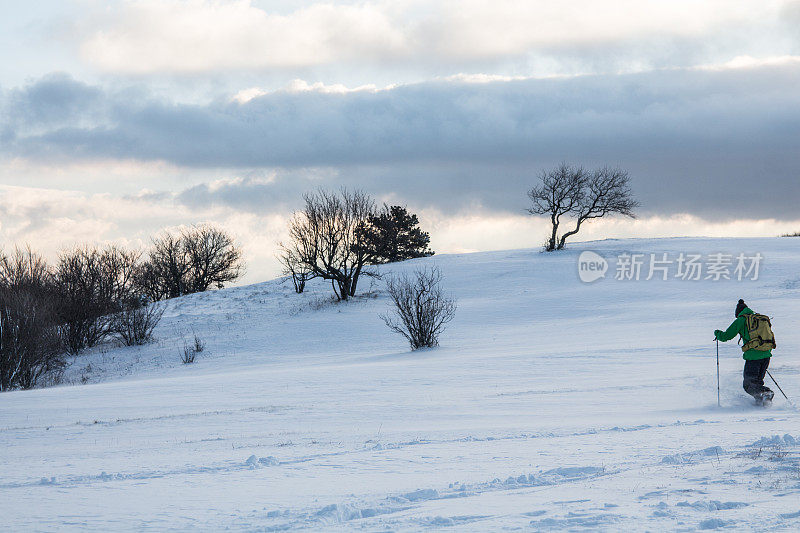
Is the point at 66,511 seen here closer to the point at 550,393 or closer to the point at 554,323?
the point at 550,393

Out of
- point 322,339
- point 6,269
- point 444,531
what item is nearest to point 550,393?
point 444,531

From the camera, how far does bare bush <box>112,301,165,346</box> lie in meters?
35.0

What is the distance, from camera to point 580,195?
54031 mm

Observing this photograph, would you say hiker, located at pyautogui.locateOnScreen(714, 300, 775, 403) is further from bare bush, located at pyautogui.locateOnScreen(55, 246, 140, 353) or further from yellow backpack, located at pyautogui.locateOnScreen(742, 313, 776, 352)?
bare bush, located at pyautogui.locateOnScreen(55, 246, 140, 353)

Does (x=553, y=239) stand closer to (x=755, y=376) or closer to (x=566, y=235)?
(x=566, y=235)

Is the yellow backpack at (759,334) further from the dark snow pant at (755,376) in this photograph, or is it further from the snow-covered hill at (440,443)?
the snow-covered hill at (440,443)

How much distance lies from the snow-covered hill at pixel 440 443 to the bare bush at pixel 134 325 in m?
10.2

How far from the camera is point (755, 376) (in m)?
12.2

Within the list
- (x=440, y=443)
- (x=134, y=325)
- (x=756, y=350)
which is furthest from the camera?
(x=134, y=325)

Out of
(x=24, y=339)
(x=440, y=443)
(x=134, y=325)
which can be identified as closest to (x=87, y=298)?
(x=134, y=325)

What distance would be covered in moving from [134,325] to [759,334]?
96.7ft

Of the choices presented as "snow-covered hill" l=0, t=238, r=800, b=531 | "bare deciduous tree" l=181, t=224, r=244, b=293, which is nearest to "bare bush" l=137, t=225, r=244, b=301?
"bare deciduous tree" l=181, t=224, r=244, b=293

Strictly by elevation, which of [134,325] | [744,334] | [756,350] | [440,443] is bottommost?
[440,443]

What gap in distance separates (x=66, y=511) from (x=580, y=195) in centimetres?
5066
